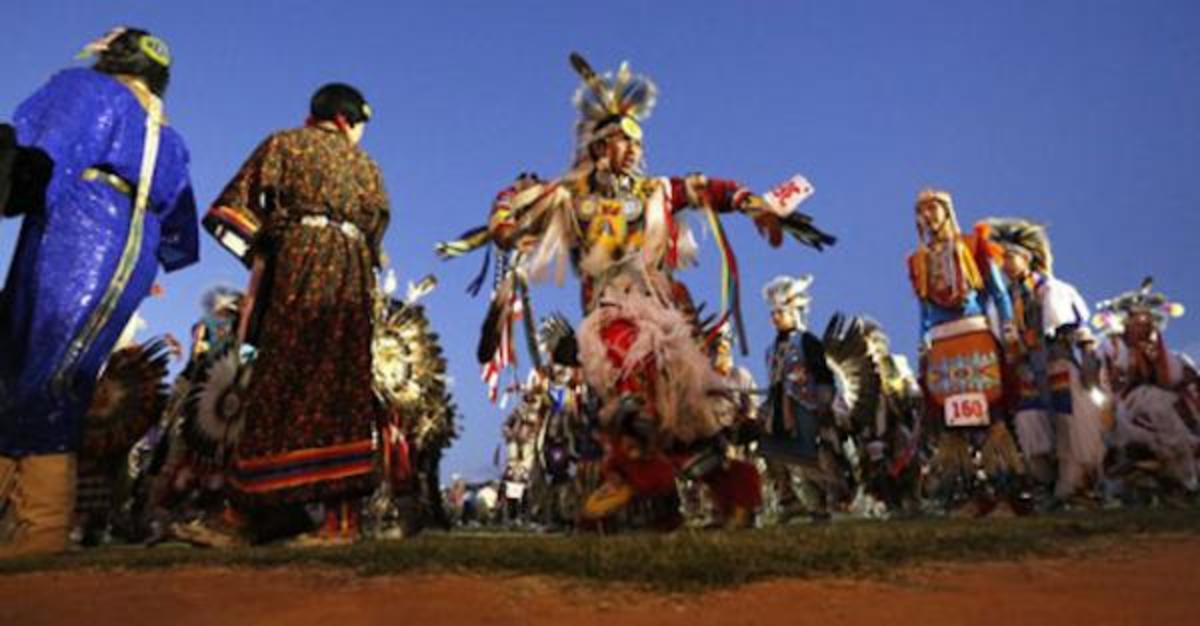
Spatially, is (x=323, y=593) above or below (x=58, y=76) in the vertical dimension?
below

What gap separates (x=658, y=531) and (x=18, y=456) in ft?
9.34

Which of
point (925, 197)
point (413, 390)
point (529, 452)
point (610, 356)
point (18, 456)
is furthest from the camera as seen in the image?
point (529, 452)

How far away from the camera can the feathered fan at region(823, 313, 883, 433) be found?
8.00 metres

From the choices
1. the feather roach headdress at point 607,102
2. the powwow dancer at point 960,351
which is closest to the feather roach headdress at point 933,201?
the powwow dancer at point 960,351

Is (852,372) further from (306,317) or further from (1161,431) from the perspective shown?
(306,317)

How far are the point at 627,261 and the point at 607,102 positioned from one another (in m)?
1.09

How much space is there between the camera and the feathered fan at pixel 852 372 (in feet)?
26.2

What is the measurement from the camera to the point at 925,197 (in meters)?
5.75

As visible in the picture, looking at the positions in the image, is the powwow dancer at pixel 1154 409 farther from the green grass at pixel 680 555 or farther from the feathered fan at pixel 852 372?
the green grass at pixel 680 555

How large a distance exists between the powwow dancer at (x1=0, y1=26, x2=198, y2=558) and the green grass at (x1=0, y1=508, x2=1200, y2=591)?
21.0 inches

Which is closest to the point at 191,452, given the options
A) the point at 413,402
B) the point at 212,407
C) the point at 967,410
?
the point at 212,407

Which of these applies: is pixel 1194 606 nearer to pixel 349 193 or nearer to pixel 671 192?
pixel 671 192

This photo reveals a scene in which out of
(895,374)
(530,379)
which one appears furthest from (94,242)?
(895,374)

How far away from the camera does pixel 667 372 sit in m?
3.79
